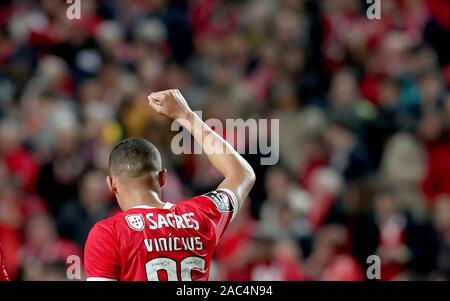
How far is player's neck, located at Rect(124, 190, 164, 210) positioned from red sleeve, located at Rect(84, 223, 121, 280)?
0.17m

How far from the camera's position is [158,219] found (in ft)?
12.7

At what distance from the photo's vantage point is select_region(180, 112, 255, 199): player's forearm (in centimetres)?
398

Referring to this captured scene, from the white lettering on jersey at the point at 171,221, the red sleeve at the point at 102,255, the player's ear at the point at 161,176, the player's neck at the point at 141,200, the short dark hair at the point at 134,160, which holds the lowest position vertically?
the red sleeve at the point at 102,255

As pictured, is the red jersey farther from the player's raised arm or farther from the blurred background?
the blurred background

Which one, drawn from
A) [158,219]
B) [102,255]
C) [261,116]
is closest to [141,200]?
[158,219]

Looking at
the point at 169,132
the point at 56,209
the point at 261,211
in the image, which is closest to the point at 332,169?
the point at 261,211

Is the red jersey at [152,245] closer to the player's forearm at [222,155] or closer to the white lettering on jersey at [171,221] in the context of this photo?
the white lettering on jersey at [171,221]

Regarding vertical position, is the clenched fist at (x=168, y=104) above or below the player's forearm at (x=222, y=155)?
above

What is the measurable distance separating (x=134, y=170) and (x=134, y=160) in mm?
37

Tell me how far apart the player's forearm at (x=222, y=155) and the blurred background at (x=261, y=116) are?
2.96 m

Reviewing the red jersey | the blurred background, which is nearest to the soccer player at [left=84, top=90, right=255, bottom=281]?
the red jersey

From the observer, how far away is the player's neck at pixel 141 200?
393cm

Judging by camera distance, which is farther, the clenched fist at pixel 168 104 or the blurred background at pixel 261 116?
the blurred background at pixel 261 116

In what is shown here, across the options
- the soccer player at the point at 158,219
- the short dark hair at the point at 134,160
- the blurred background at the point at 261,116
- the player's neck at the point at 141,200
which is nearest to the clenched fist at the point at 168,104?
the soccer player at the point at 158,219
